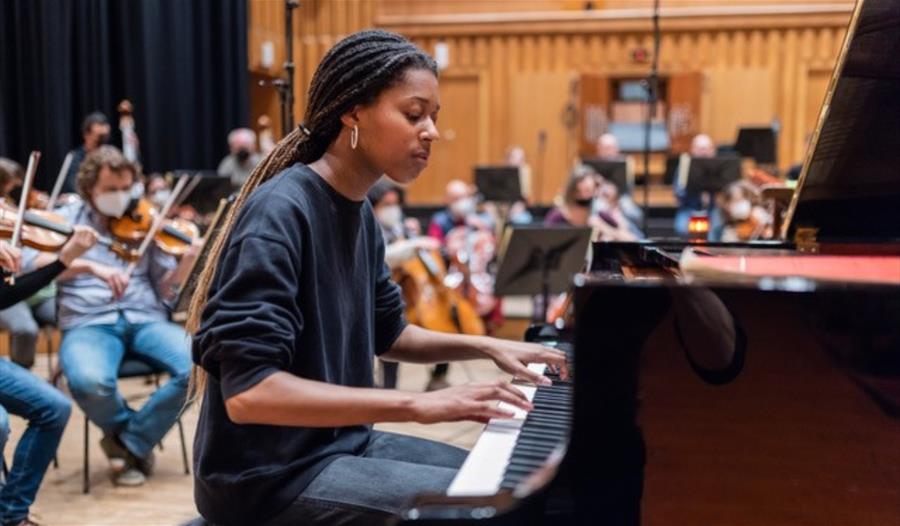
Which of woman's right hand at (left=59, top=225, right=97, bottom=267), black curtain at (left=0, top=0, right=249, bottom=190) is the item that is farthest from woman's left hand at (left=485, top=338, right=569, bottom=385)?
black curtain at (left=0, top=0, right=249, bottom=190)

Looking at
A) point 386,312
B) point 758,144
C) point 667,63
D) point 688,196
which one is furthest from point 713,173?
point 386,312

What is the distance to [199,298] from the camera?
6.03ft

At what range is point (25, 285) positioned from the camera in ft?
9.76

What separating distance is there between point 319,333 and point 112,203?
7.59 feet

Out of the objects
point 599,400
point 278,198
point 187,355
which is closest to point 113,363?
point 187,355

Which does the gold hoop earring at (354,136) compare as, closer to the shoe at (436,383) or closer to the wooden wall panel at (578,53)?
the shoe at (436,383)

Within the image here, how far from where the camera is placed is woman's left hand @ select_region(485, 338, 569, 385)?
1.87 m

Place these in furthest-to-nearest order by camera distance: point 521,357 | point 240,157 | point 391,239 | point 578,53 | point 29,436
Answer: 1. point 578,53
2. point 240,157
3. point 391,239
4. point 29,436
5. point 521,357

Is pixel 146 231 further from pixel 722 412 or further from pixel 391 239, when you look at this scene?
pixel 722 412

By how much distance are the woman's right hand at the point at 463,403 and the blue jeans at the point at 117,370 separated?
212cm

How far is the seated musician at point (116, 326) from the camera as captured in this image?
352 cm

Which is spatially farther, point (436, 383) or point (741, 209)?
point (741, 209)

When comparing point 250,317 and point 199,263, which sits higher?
point 250,317

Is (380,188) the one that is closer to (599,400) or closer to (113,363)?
(113,363)
